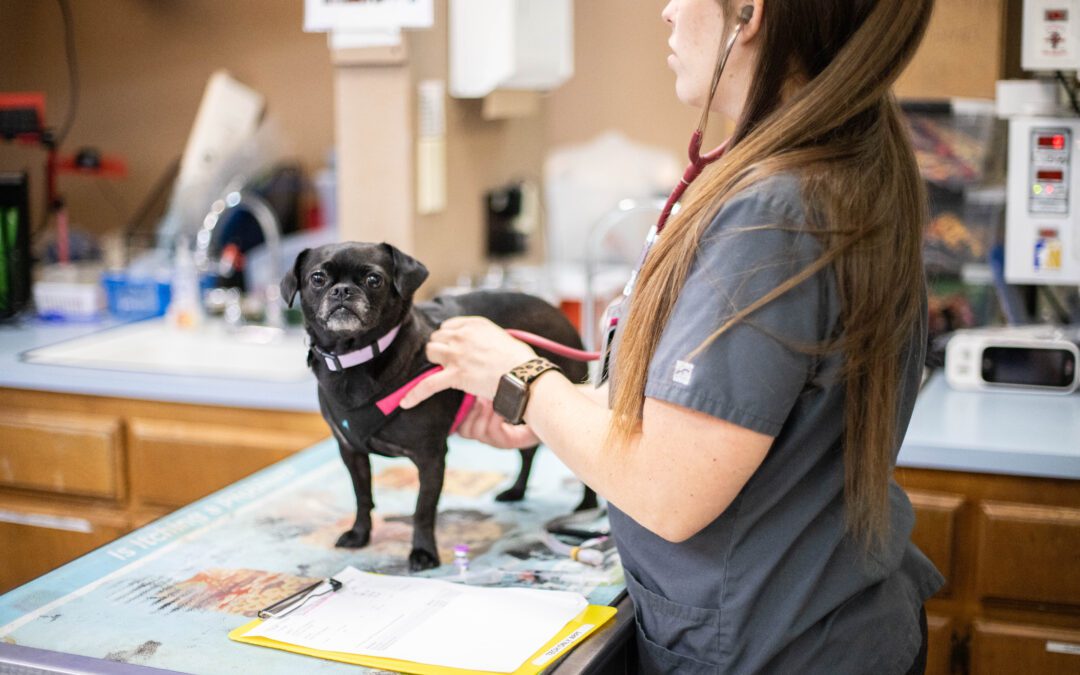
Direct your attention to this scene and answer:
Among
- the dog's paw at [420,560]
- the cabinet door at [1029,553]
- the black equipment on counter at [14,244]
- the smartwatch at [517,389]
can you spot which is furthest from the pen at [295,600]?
the black equipment on counter at [14,244]

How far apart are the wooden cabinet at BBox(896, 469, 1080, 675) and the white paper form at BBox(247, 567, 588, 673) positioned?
0.93 m

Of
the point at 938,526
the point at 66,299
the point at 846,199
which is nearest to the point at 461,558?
the point at 846,199

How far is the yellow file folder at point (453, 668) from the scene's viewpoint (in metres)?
1.14

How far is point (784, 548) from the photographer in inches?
44.0

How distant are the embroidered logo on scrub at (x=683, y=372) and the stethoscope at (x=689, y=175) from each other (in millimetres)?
161

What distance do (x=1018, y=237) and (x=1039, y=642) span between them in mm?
859

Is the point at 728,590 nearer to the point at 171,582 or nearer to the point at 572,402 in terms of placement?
the point at 572,402

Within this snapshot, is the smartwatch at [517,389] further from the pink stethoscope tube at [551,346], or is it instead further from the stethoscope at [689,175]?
the pink stethoscope tube at [551,346]

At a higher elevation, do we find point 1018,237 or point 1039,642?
point 1018,237

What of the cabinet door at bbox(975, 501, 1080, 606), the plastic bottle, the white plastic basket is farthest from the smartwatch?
the white plastic basket

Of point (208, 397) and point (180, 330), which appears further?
point (180, 330)

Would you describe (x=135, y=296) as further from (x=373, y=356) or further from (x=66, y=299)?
(x=373, y=356)

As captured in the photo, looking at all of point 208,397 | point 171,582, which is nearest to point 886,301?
point 171,582

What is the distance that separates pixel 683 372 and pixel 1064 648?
4.19 feet
